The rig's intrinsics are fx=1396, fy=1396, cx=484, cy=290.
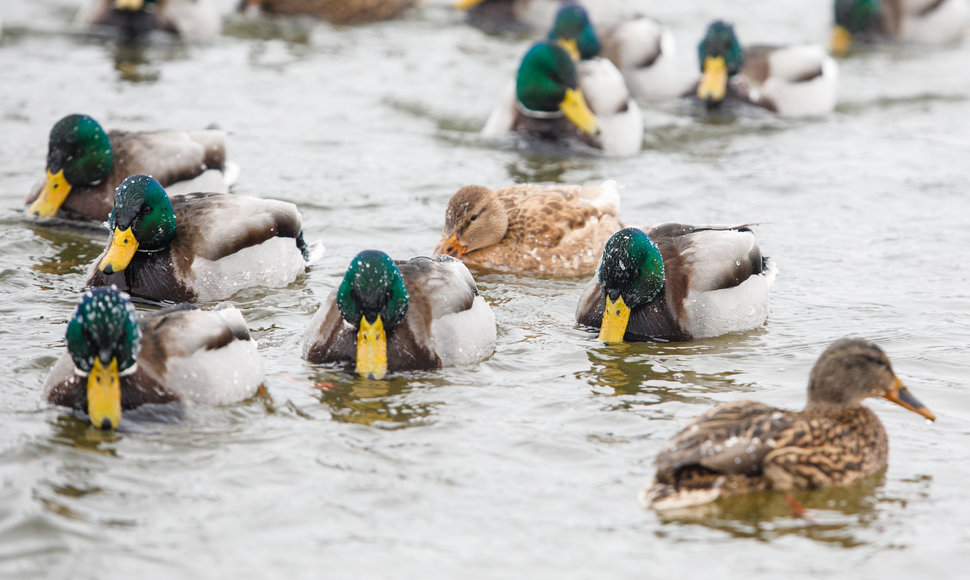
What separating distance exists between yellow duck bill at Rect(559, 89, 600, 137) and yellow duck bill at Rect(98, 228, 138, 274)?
4.86 meters

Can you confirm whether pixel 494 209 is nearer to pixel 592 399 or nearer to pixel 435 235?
pixel 435 235

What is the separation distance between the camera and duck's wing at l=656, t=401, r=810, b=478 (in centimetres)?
588

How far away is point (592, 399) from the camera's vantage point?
7.32 m

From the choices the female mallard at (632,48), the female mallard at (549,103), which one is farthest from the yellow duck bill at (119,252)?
the female mallard at (632,48)

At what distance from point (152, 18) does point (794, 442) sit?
37.3 ft

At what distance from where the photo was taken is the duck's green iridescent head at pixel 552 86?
39.4ft

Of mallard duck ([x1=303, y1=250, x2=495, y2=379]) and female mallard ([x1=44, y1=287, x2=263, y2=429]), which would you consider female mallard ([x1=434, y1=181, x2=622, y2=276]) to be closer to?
mallard duck ([x1=303, y1=250, x2=495, y2=379])

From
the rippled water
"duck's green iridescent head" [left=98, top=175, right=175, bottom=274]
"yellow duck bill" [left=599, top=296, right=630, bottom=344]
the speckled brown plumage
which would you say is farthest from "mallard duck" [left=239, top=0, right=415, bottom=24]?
"yellow duck bill" [left=599, top=296, right=630, bottom=344]

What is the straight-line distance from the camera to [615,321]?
319 inches

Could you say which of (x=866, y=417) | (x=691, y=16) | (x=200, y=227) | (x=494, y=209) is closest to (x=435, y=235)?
(x=494, y=209)

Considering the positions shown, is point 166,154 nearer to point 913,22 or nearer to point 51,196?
point 51,196

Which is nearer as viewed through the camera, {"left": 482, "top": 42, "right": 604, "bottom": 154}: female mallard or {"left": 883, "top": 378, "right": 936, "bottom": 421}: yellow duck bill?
{"left": 883, "top": 378, "right": 936, "bottom": 421}: yellow duck bill

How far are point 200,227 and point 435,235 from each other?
206 centimetres

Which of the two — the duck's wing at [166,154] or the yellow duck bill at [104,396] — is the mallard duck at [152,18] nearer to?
the duck's wing at [166,154]
